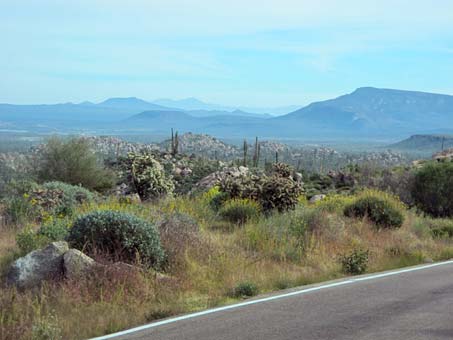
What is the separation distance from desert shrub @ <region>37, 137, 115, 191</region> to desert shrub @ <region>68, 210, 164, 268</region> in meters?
16.9

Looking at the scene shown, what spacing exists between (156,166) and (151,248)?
11.0 meters

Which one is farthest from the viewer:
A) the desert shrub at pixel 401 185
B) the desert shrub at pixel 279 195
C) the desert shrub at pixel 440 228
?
the desert shrub at pixel 401 185

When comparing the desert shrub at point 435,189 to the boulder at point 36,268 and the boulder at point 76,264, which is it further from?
the boulder at point 36,268

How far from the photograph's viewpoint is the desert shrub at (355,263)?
42.1 ft

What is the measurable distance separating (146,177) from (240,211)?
5.41 metres

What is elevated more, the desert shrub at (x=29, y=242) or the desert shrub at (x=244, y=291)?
the desert shrub at (x=29, y=242)

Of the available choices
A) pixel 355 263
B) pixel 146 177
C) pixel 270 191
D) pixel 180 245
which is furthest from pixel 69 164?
pixel 355 263

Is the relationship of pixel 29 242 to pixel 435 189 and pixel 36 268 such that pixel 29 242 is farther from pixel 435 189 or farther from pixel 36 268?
pixel 435 189

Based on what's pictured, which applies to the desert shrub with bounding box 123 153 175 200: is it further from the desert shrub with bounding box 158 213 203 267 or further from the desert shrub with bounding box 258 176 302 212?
the desert shrub with bounding box 158 213 203 267

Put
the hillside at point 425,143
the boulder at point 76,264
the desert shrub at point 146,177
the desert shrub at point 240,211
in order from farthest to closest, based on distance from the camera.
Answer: the hillside at point 425,143 → the desert shrub at point 146,177 → the desert shrub at point 240,211 → the boulder at point 76,264

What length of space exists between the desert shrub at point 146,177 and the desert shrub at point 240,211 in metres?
4.40

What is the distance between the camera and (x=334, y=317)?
9.01 meters

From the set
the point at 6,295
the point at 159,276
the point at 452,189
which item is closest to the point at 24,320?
the point at 6,295

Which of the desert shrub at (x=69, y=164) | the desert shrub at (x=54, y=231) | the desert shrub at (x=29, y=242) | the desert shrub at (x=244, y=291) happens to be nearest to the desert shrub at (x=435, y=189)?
the desert shrub at (x=69, y=164)
